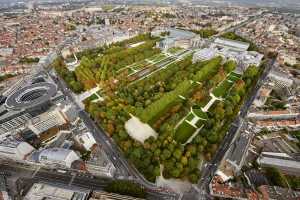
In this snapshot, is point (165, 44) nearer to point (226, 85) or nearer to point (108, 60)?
point (108, 60)

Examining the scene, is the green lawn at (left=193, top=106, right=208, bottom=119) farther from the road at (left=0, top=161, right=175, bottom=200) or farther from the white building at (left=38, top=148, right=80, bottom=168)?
the white building at (left=38, top=148, right=80, bottom=168)

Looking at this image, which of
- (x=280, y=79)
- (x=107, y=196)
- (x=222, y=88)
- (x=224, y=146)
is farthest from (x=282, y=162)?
(x=280, y=79)

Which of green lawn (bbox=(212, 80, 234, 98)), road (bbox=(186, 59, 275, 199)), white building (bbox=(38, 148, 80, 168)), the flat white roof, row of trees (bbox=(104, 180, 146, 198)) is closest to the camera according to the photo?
row of trees (bbox=(104, 180, 146, 198))

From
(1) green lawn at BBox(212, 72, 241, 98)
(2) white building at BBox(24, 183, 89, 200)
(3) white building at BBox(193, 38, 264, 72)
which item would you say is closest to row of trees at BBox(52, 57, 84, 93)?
(2) white building at BBox(24, 183, 89, 200)

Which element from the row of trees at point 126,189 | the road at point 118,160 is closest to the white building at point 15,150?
the road at point 118,160

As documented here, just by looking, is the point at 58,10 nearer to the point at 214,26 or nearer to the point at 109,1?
the point at 109,1

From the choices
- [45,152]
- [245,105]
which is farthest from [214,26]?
[45,152]
